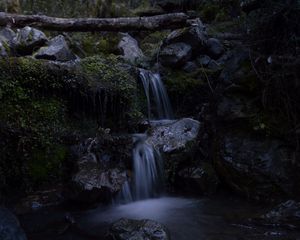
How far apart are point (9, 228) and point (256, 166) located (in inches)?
146

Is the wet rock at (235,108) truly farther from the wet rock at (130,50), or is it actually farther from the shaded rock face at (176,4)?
the shaded rock face at (176,4)

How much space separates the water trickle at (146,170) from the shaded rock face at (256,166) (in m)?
1.04

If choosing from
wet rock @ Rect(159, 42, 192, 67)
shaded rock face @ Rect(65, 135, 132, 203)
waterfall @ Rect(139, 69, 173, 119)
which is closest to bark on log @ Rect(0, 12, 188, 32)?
wet rock @ Rect(159, 42, 192, 67)

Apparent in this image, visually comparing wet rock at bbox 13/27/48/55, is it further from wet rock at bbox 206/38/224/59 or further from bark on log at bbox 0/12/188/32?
wet rock at bbox 206/38/224/59

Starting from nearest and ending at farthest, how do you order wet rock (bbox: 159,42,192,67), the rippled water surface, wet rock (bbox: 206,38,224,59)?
the rippled water surface → wet rock (bbox: 159,42,192,67) → wet rock (bbox: 206,38,224,59)

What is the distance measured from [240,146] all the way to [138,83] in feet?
9.25

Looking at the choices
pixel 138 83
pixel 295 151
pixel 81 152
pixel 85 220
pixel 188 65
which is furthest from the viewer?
pixel 188 65

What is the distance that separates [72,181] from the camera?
6070 millimetres

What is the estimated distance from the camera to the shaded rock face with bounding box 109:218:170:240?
4707 mm

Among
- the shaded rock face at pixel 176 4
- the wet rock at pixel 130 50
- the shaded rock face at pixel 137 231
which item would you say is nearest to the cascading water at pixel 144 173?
the shaded rock face at pixel 137 231

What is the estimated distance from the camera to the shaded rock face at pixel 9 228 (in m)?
4.25

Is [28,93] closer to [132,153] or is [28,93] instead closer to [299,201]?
[132,153]

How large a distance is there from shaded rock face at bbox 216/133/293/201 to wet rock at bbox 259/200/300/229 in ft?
1.91

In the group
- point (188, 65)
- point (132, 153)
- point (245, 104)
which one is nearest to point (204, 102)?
point (188, 65)
